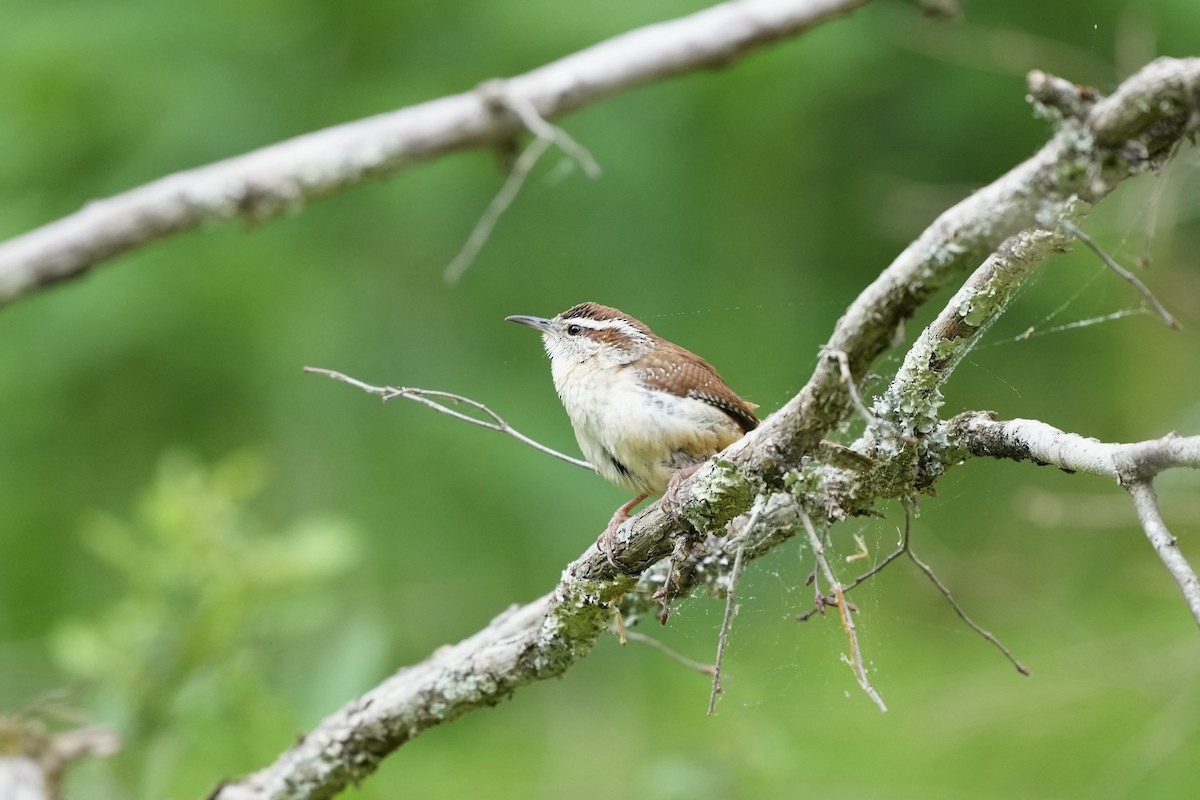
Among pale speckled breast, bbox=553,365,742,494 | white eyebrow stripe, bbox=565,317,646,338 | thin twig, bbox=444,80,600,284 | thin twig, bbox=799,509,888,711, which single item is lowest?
thin twig, bbox=799,509,888,711

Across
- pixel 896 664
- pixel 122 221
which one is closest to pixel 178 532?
pixel 122 221

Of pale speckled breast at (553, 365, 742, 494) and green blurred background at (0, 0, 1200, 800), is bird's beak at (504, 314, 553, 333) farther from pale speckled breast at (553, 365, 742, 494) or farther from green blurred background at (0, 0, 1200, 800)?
green blurred background at (0, 0, 1200, 800)

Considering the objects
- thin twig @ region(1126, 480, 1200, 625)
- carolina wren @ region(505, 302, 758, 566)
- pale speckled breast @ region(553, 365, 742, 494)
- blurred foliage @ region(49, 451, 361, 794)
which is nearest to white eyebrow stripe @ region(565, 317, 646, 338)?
carolina wren @ region(505, 302, 758, 566)

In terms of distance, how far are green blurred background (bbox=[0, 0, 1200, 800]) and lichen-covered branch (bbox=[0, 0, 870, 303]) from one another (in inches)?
39.8

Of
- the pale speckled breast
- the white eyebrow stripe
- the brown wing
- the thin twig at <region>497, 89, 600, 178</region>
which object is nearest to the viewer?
the pale speckled breast

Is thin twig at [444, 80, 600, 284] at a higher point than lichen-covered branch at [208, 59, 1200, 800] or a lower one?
higher

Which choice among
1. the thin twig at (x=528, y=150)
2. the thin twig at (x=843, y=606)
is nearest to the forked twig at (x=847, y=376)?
the thin twig at (x=843, y=606)

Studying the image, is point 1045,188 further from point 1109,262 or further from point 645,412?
point 645,412

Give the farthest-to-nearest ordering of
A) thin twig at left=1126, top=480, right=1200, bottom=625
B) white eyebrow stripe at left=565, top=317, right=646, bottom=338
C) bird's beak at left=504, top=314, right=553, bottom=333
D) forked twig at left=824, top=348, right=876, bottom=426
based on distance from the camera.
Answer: bird's beak at left=504, top=314, right=553, bottom=333 → white eyebrow stripe at left=565, top=317, right=646, bottom=338 → forked twig at left=824, top=348, right=876, bottom=426 → thin twig at left=1126, top=480, right=1200, bottom=625

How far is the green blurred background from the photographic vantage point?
5.19m

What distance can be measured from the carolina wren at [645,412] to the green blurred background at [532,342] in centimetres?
173

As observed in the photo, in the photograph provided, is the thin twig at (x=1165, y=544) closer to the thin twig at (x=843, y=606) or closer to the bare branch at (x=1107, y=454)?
the bare branch at (x=1107, y=454)

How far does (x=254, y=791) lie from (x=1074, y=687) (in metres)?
3.05

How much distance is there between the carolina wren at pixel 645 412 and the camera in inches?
117
